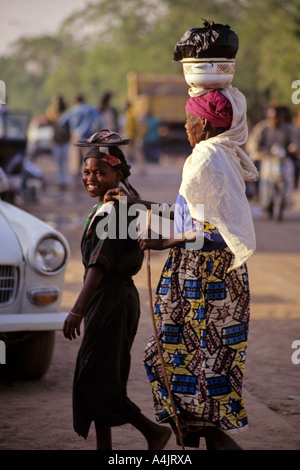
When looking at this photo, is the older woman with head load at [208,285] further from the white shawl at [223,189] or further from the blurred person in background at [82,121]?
the blurred person in background at [82,121]

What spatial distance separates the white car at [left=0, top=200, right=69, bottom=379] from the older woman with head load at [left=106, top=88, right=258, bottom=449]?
139 centimetres

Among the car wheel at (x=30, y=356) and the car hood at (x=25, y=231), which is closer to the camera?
the car hood at (x=25, y=231)

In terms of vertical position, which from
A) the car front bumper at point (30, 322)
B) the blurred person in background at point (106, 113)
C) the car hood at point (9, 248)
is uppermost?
the blurred person in background at point (106, 113)

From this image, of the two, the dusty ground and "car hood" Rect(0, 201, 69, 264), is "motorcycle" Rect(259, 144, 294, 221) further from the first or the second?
"car hood" Rect(0, 201, 69, 264)

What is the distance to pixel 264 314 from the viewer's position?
7.36 meters

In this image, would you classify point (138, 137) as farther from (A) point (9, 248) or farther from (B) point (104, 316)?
(B) point (104, 316)

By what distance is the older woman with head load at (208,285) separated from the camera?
3615 mm

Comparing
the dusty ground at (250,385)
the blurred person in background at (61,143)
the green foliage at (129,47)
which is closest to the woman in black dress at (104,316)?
the dusty ground at (250,385)

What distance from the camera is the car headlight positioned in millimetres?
5086

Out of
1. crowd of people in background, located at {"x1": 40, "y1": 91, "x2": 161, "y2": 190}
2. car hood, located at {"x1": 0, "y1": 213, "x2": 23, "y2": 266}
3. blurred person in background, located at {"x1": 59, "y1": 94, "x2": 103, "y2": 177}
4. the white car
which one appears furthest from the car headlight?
blurred person in background, located at {"x1": 59, "y1": 94, "x2": 103, "y2": 177}

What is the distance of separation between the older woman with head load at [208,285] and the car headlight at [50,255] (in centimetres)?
150

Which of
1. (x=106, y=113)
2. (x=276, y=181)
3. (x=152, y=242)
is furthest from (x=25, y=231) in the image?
(x=106, y=113)

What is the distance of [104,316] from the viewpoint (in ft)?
12.1
